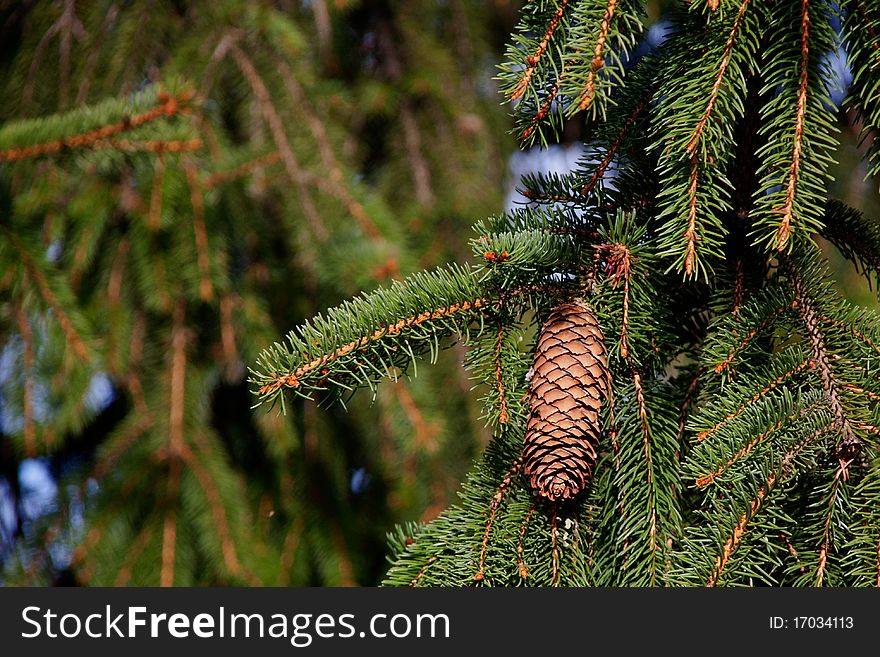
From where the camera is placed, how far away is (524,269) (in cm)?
67

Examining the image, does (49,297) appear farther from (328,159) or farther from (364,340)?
(364,340)

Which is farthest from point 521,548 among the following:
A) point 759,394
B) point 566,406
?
point 759,394

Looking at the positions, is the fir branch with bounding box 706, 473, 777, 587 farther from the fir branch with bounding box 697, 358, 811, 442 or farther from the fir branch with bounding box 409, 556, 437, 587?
the fir branch with bounding box 409, 556, 437, 587

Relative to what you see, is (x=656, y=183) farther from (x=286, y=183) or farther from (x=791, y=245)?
(x=286, y=183)

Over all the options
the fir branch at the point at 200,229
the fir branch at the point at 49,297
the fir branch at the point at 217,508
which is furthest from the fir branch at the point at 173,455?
the fir branch at the point at 49,297

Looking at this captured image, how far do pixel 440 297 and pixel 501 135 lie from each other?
4.62ft

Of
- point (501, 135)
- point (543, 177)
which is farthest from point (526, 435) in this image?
point (501, 135)

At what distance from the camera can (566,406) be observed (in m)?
0.63

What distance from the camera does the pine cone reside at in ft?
2.06

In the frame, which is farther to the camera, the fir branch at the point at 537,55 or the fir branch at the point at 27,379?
the fir branch at the point at 27,379

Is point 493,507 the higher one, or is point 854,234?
point 854,234

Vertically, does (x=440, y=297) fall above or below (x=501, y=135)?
below

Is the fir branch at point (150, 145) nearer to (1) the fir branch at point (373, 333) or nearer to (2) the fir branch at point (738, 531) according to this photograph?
(1) the fir branch at point (373, 333)

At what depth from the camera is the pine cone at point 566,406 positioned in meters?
0.63
